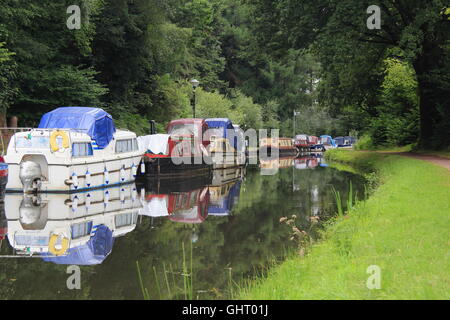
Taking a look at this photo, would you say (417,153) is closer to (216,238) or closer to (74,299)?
(216,238)

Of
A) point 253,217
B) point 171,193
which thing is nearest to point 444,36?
point 171,193

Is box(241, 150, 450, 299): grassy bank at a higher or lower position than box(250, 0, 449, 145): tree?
lower

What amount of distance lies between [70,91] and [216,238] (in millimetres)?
21174

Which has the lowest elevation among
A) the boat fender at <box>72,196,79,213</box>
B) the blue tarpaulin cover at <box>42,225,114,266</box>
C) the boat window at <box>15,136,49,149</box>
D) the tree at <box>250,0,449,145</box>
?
the blue tarpaulin cover at <box>42,225,114,266</box>

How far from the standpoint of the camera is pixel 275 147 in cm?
6438

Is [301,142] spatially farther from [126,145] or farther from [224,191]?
[126,145]

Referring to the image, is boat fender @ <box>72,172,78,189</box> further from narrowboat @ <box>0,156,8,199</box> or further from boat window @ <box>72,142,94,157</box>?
narrowboat @ <box>0,156,8,199</box>

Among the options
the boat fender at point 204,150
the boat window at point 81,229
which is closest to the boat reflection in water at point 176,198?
the boat fender at point 204,150

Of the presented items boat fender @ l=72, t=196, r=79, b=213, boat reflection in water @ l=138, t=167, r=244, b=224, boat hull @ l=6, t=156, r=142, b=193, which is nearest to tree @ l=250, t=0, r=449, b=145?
boat reflection in water @ l=138, t=167, r=244, b=224

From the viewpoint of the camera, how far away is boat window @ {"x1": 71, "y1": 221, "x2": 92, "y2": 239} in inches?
525

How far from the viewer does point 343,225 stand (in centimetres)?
1268

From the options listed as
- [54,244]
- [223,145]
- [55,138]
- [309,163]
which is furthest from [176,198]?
[309,163]

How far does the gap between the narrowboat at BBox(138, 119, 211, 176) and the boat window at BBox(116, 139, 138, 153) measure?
4.65ft
